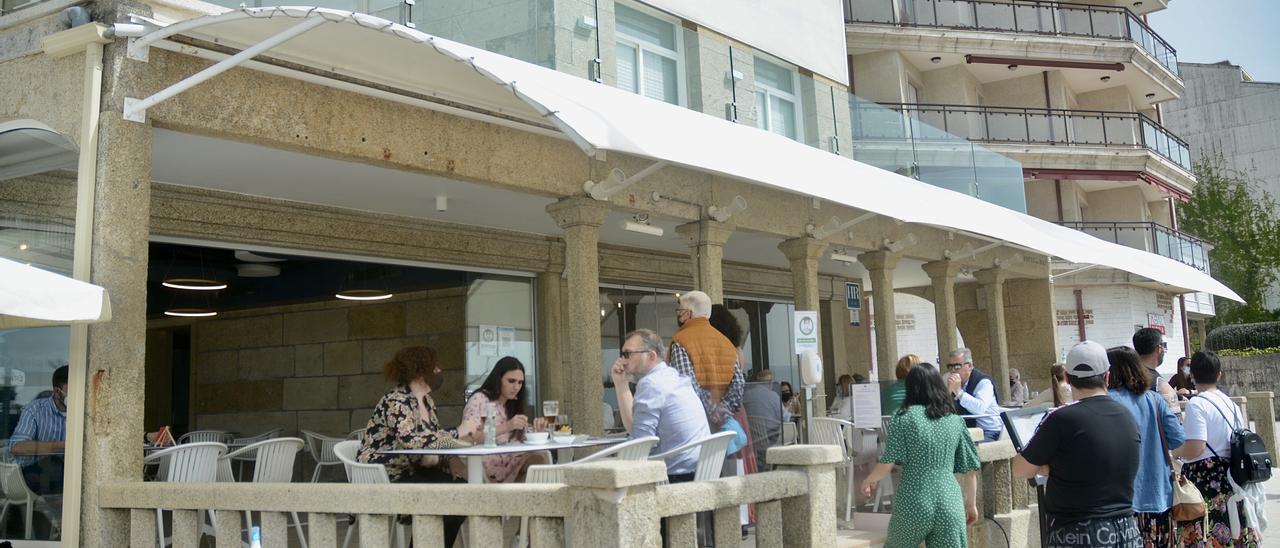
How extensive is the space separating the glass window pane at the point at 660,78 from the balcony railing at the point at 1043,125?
15.3 meters

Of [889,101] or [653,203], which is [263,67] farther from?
[889,101]

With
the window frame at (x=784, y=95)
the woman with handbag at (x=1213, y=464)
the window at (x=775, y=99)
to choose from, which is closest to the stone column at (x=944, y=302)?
the window frame at (x=784, y=95)

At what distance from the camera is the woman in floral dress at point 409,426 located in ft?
20.6

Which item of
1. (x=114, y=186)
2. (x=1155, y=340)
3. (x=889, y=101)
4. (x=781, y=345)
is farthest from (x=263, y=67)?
(x=889, y=101)

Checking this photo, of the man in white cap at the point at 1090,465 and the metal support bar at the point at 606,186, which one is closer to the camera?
the man in white cap at the point at 1090,465

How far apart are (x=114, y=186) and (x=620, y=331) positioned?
27.9 feet

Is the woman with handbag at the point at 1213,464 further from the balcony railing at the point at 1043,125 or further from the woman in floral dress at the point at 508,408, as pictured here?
the balcony railing at the point at 1043,125

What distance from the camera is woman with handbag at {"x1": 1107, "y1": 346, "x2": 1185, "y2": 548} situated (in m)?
5.32

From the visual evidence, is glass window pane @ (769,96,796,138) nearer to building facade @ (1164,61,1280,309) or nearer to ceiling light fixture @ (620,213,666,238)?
ceiling light fixture @ (620,213,666,238)

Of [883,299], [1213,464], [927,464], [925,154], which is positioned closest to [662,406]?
[927,464]

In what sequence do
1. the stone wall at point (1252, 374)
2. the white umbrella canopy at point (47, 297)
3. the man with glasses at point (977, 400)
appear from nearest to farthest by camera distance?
the white umbrella canopy at point (47, 297), the man with glasses at point (977, 400), the stone wall at point (1252, 374)

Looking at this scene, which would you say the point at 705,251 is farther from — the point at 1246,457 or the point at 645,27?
the point at 1246,457

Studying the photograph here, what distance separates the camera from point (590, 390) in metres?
9.46

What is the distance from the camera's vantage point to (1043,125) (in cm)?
2781
